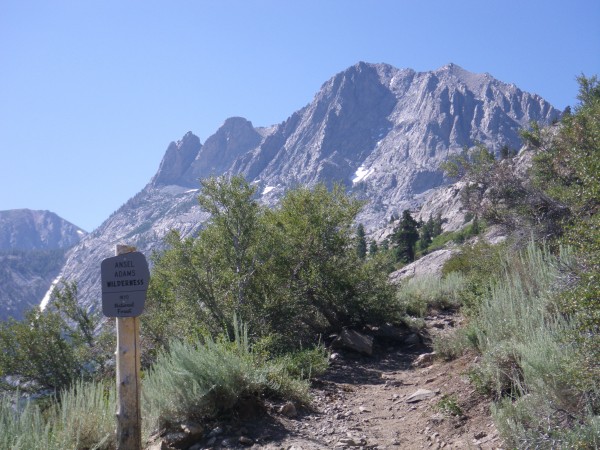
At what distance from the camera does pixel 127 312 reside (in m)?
5.48

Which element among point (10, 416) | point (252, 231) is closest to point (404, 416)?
point (10, 416)

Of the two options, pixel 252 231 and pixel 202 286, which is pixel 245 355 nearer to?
pixel 202 286

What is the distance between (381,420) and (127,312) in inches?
142

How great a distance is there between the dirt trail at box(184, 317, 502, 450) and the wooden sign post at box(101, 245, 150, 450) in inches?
38.5

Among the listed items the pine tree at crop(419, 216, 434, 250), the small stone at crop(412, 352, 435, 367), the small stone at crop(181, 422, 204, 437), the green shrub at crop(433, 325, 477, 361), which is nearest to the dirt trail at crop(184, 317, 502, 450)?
the small stone at crop(181, 422, 204, 437)

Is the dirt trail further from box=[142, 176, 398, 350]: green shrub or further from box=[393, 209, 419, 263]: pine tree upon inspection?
box=[393, 209, 419, 263]: pine tree

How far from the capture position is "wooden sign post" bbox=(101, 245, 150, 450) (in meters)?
5.41

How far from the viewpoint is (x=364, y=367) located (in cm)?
1054

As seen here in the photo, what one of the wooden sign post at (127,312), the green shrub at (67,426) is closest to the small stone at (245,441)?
the wooden sign post at (127,312)

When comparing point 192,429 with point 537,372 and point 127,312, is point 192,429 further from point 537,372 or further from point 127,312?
point 537,372

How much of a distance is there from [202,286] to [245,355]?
11.7 feet

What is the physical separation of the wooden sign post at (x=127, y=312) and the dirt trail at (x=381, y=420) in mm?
977

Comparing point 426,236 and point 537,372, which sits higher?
point 426,236

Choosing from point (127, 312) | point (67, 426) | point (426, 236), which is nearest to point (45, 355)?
point (67, 426)
